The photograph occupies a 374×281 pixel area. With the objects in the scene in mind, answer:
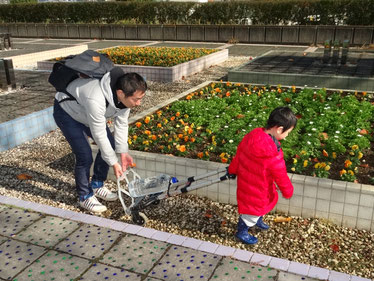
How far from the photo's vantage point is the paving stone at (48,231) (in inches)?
162

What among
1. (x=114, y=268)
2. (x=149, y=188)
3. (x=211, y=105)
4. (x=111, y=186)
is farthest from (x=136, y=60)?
(x=114, y=268)

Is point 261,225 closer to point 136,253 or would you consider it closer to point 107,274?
point 136,253

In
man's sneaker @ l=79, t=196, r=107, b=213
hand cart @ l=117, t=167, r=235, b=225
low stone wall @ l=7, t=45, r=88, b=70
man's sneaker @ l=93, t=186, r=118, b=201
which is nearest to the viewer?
hand cart @ l=117, t=167, r=235, b=225

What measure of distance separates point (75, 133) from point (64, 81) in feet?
1.99

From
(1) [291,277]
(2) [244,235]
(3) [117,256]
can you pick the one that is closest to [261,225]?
(2) [244,235]

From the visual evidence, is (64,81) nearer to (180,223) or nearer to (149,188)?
(149,188)

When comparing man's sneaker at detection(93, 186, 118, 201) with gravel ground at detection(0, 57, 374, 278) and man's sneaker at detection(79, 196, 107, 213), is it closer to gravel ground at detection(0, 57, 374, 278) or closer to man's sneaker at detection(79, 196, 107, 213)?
gravel ground at detection(0, 57, 374, 278)

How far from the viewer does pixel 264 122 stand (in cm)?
649

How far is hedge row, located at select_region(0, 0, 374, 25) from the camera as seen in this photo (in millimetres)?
20500

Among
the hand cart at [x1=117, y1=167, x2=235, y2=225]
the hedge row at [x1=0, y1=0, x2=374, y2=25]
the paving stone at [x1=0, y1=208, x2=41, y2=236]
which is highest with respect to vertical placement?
the hedge row at [x1=0, y1=0, x2=374, y2=25]

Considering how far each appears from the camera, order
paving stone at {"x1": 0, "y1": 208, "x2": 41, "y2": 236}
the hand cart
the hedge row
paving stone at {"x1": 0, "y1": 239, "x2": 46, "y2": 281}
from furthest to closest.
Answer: the hedge row < paving stone at {"x1": 0, "y1": 208, "x2": 41, "y2": 236} < the hand cart < paving stone at {"x1": 0, "y1": 239, "x2": 46, "y2": 281}

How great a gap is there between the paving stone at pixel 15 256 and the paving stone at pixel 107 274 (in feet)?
2.06

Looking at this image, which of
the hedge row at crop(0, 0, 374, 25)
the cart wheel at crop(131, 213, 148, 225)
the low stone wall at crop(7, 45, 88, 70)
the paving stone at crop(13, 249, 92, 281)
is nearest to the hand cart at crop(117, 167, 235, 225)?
the cart wheel at crop(131, 213, 148, 225)

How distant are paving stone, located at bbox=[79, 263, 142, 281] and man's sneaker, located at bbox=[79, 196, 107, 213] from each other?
118 cm
